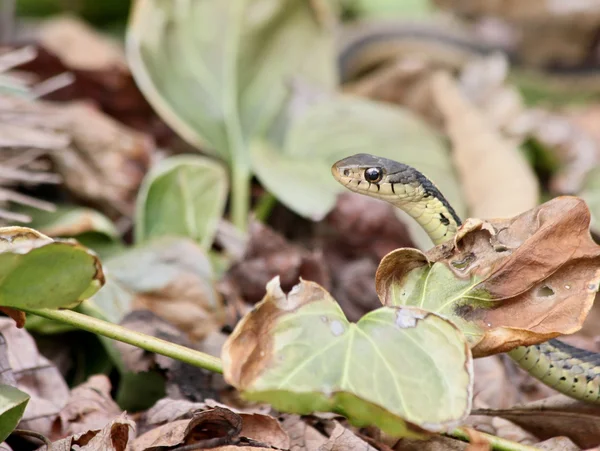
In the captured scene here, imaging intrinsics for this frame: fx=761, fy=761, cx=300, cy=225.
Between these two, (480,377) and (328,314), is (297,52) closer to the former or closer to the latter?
(480,377)

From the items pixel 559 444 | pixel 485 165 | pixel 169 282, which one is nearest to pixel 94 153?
pixel 169 282

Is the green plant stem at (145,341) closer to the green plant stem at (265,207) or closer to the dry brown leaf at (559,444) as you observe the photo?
the dry brown leaf at (559,444)

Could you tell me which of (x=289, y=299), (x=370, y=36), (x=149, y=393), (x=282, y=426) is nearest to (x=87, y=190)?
(x=149, y=393)

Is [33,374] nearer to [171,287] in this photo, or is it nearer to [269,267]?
[171,287]

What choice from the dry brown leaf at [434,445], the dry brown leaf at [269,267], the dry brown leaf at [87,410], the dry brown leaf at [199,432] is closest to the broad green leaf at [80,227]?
the dry brown leaf at [269,267]

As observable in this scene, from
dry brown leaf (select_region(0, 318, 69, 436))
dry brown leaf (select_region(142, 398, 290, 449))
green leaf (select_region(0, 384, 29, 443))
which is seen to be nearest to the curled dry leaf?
dry brown leaf (select_region(0, 318, 69, 436))

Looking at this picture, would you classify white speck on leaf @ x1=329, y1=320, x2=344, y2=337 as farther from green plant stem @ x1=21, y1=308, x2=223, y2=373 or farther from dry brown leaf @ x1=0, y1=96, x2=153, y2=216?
dry brown leaf @ x1=0, y1=96, x2=153, y2=216

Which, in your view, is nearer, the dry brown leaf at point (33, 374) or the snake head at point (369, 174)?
the dry brown leaf at point (33, 374)
